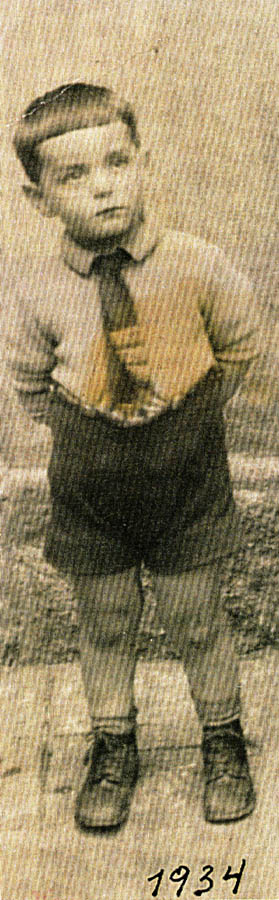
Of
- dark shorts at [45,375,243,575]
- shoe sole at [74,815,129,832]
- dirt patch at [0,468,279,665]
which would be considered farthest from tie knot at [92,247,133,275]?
shoe sole at [74,815,129,832]

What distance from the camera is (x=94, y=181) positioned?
2.07 m

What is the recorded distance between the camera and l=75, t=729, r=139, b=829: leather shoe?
2268 mm

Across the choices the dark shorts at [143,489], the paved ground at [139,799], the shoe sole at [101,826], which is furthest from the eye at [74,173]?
the shoe sole at [101,826]

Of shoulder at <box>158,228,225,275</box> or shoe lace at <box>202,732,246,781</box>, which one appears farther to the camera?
shoe lace at <box>202,732,246,781</box>

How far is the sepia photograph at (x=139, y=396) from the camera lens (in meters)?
2.11

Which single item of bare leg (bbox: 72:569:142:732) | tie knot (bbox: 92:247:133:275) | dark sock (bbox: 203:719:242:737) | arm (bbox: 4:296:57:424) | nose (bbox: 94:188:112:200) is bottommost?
dark sock (bbox: 203:719:242:737)

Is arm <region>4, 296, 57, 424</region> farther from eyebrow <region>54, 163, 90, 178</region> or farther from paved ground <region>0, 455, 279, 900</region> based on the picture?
paved ground <region>0, 455, 279, 900</region>

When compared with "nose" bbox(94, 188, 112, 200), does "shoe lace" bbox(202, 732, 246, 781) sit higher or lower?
lower

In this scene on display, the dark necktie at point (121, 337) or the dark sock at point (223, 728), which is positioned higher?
the dark necktie at point (121, 337)

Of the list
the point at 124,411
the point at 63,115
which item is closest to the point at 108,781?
the point at 124,411

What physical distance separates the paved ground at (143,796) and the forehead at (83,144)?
0.73 metres

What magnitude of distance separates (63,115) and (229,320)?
513 mm

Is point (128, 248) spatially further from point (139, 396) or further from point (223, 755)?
point (223, 755)

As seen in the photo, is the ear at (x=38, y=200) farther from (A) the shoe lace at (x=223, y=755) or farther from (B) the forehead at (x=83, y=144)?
(A) the shoe lace at (x=223, y=755)
